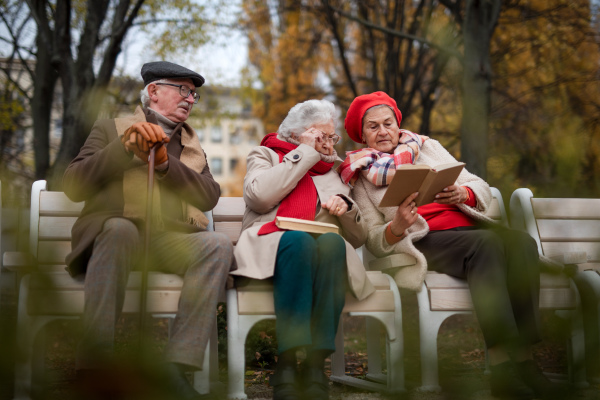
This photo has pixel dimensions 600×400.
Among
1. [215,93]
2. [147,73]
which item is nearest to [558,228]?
[147,73]

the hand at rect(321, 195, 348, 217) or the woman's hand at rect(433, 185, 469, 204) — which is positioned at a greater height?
the woman's hand at rect(433, 185, 469, 204)

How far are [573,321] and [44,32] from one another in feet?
23.2

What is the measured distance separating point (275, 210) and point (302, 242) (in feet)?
1.71

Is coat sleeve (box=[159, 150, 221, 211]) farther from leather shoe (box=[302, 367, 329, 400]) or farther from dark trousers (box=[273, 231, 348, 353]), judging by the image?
leather shoe (box=[302, 367, 329, 400])

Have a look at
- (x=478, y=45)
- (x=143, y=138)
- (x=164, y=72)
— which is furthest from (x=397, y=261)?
(x=478, y=45)

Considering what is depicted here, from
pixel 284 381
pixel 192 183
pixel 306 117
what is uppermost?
pixel 306 117

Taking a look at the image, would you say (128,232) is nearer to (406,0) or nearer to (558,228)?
(558,228)

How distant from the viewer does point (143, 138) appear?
2863 millimetres

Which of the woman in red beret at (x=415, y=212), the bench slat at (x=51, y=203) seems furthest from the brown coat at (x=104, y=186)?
the woman in red beret at (x=415, y=212)

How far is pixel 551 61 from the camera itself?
352 inches

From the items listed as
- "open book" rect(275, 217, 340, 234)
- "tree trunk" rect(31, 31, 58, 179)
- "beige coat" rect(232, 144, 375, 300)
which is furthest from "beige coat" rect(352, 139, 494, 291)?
"tree trunk" rect(31, 31, 58, 179)

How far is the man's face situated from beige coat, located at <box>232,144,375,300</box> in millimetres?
446

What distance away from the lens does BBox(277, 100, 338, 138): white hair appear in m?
3.73

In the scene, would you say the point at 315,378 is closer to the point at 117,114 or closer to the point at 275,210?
the point at 275,210
